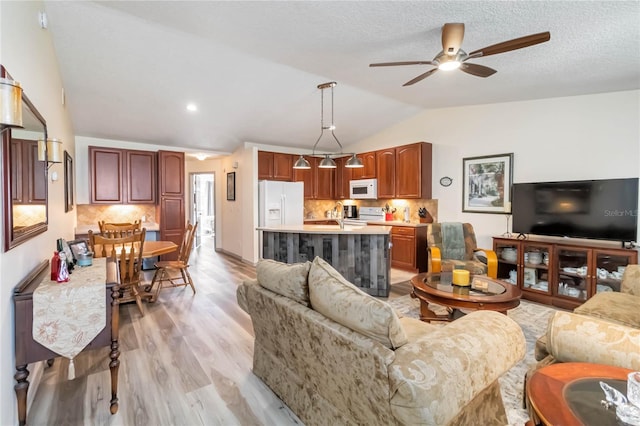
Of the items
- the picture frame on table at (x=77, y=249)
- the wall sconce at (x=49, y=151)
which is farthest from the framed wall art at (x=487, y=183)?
the wall sconce at (x=49, y=151)

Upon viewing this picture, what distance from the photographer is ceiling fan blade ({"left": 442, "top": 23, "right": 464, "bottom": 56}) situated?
234 centimetres

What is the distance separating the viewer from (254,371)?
2.34 m

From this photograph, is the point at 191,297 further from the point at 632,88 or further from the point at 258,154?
the point at 632,88

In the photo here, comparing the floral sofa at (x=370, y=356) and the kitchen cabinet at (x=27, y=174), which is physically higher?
the kitchen cabinet at (x=27, y=174)

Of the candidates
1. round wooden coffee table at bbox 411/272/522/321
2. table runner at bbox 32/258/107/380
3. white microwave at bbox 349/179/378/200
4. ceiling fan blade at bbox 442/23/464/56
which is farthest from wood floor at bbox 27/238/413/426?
white microwave at bbox 349/179/378/200

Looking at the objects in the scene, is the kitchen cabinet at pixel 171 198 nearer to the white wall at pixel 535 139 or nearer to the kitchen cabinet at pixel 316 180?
the kitchen cabinet at pixel 316 180

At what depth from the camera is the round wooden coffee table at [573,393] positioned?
1045mm

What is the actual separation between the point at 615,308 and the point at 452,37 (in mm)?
2453

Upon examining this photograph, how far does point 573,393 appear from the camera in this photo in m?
1.17

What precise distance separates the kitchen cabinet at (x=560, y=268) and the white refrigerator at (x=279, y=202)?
3.73 metres

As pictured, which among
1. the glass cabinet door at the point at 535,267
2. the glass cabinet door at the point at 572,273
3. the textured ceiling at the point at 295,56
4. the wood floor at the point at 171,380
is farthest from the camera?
the glass cabinet door at the point at 535,267

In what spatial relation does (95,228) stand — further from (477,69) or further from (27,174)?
(477,69)

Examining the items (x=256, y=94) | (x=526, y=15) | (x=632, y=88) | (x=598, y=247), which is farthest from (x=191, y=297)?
(x=632, y=88)

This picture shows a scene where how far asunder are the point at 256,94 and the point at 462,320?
4.13 metres
